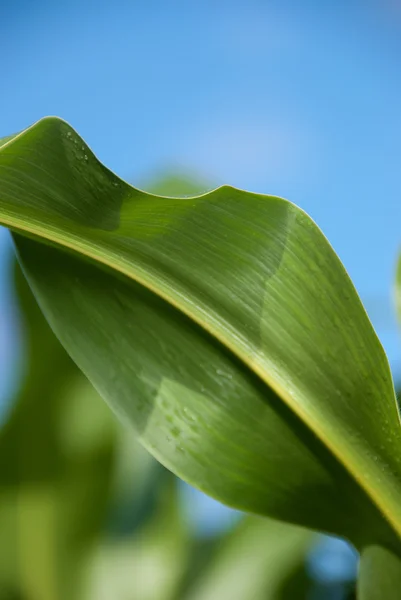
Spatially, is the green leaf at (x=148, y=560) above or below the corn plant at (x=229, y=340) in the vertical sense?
below

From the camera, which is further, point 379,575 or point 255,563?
point 255,563

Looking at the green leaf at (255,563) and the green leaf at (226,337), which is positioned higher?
the green leaf at (226,337)

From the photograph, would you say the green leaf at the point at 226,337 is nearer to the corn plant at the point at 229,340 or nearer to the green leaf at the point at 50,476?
the corn plant at the point at 229,340

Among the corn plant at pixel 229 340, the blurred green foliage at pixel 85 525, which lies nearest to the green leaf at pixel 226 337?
the corn plant at pixel 229 340

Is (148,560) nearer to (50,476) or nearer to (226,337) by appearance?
(50,476)

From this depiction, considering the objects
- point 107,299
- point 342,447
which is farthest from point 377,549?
point 107,299

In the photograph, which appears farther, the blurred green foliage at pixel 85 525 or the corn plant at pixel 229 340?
the blurred green foliage at pixel 85 525

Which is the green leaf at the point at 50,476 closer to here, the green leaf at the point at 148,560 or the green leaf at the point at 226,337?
the green leaf at the point at 148,560

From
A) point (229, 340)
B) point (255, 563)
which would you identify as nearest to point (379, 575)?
→ point (229, 340)
